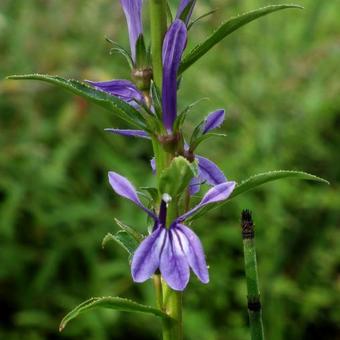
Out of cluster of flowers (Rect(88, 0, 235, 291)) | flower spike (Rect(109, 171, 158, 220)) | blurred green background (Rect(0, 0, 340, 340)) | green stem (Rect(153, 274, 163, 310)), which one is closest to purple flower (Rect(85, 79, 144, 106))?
cluster of flowers (Rect(88, 0, 235, 291))

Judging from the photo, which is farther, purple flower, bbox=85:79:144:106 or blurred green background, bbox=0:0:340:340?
blurred green background, bbox=0:0:340:340

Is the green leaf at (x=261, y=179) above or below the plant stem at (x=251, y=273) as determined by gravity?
above

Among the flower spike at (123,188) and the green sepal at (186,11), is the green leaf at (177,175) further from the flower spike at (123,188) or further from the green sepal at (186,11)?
the green sepal at (186,11)

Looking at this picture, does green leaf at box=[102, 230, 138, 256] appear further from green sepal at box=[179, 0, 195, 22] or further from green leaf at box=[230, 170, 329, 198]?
green sepal at box=[179, 0, 195, 22]

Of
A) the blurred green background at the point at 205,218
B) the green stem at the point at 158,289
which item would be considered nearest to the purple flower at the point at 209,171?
the green stem at the point at 158,289

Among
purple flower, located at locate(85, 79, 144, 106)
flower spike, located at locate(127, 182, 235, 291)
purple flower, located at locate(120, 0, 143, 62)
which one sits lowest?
flower spike, located at locate(127, 182, 235, 291)

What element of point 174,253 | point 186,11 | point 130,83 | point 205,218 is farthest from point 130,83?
point 205,218
